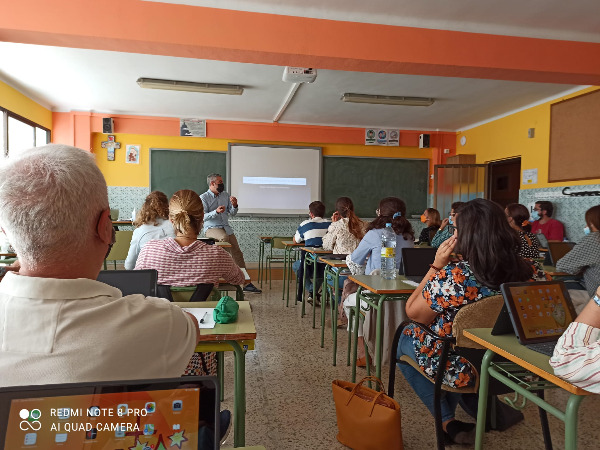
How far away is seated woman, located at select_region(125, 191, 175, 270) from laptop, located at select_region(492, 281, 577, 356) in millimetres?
2265

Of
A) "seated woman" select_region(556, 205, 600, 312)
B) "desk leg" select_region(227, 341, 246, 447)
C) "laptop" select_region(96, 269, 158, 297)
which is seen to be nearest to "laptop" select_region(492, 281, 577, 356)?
"desk leg" select_region(227, 341, 246, 447)

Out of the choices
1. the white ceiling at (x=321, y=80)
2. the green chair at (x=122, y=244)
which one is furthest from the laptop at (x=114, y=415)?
the green chair at (x=122, y=244)

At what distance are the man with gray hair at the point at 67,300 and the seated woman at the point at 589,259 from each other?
3.23m

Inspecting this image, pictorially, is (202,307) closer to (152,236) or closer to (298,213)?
(152,236)

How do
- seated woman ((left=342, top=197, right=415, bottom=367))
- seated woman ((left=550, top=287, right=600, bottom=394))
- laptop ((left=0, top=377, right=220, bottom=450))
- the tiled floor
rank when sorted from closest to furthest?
laptop ((left=0, top=377, right=220, bottom=450)), seated woman ((left=550, top=287, right=600, bottom=394)), the tiled floor, seated woman ((left=342, top=197, right=415, bottom=367))

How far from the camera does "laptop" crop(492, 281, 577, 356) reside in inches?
54.1

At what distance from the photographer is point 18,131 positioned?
6105 millimetres

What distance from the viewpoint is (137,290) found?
5.43ft

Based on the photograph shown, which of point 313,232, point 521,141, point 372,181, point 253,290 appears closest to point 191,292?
point 313,232

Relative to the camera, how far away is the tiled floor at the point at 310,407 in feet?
6.87

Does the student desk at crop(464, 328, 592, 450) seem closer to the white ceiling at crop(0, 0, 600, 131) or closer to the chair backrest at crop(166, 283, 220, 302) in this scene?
the chair backrest at crop(166, 283, 220, 302)

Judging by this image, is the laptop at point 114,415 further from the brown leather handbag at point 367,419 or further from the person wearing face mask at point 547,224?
the person wearing face mask at point 547,224

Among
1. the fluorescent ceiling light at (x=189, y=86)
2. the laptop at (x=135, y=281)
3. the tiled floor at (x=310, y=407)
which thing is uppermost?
the fluorescent ceiling light at (x=189, y=86)

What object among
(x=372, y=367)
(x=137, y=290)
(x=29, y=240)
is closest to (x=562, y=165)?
(x=372, y=367)
